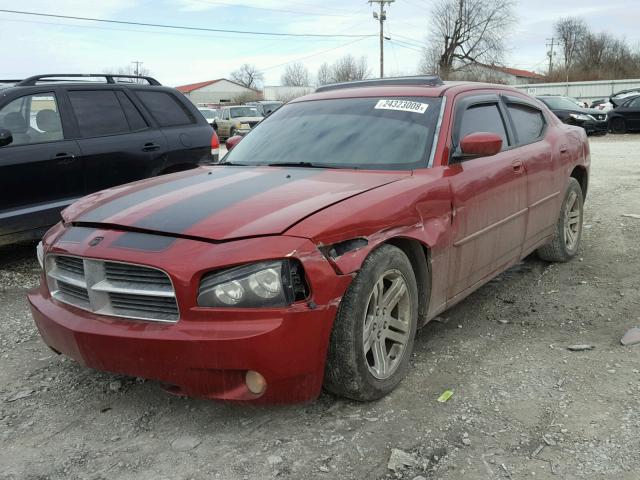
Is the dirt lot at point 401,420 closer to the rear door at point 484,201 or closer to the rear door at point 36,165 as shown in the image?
the rear door at point 484,201

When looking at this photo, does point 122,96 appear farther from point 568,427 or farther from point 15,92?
point 568,427

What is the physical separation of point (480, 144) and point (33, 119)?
4.18m

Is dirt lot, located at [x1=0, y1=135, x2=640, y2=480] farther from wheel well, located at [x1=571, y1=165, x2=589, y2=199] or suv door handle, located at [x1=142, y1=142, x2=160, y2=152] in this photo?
suv door handle, located at [x1=142, y1=142, x2=160, y2=152]

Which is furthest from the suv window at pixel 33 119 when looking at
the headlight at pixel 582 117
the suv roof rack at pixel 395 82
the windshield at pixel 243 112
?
the windshield at pixel 243 112

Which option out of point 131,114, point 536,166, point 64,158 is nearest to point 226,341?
point 536,166

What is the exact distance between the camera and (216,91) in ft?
306

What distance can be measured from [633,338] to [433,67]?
66176 millimetres

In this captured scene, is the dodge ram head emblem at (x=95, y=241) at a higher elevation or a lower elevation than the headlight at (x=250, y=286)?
higher

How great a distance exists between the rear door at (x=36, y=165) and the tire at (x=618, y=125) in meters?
20.6

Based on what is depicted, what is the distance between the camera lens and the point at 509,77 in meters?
75.7

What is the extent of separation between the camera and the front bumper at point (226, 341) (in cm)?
249

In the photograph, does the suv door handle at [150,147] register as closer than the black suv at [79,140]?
No

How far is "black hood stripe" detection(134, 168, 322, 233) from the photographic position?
2.78 m

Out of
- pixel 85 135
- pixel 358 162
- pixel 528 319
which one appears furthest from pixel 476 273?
pixel 85 135
